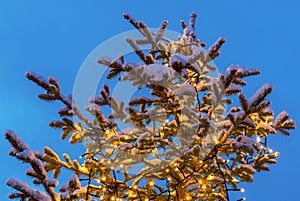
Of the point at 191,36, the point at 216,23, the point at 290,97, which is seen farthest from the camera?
the point at 216,23

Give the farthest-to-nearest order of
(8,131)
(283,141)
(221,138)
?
(283,141) < (221,138) < (8,131)

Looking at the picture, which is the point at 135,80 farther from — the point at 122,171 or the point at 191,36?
the point at 191,36

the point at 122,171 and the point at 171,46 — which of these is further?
the point at 171,46

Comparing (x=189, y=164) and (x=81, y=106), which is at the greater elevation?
(x=81, y=106)

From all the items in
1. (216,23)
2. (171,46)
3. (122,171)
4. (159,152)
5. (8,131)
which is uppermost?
(216,23)

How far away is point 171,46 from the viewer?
17.7 ft

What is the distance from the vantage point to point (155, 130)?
466 cm

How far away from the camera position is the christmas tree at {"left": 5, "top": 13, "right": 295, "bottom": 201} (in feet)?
10.9

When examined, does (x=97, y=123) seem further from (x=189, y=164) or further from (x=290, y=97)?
(x=290, y=97)

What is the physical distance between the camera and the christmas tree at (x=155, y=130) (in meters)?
3.32

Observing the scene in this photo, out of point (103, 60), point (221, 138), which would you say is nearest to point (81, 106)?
point (103, 60)

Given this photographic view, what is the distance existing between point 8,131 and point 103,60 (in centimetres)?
132

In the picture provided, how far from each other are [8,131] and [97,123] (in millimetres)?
1160

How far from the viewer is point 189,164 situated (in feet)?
13.5
